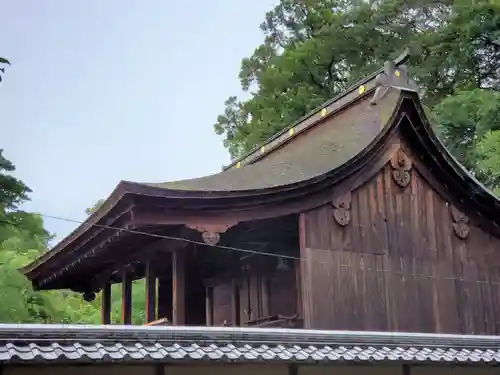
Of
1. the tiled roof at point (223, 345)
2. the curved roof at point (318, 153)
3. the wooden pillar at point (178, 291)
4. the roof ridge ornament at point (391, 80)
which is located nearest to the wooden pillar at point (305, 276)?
the curved roof at point (318, 153)

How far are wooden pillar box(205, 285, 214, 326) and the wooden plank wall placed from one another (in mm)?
3607

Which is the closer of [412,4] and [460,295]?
[460,295]

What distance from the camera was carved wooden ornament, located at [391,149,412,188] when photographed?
1096 centimetres

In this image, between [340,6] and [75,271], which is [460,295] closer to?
[75,271]

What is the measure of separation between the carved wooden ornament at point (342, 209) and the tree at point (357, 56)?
16.3m

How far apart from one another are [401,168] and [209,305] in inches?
174

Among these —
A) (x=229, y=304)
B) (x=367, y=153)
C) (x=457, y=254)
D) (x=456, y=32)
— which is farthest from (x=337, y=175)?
(x=456, y=32)

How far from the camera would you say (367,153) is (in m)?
10.5

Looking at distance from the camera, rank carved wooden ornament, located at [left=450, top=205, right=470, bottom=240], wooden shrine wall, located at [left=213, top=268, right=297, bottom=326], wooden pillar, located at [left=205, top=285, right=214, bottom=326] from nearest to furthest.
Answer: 1. carved wooden ornament, located at [left=450, top=205, right=470, bottom=240]
2. wooden shrine wall, located at [left=213, top=268, right=297, bottom=326]
3. wooden pillar, located at [left=205, top=285, right=214, bottom=326]

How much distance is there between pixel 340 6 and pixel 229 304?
22.4 m

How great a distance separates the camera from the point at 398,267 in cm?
1052

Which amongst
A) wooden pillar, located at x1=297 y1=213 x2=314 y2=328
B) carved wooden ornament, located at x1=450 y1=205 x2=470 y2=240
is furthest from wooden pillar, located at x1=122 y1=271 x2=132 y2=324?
carved wooden ornament, located at x1=450 y1=205 x2=470 y2=240

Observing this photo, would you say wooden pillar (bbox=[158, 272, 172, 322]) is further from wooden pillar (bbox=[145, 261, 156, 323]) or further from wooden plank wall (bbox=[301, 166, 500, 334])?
wooden plank wall (bbox=[301, 166, 500, 334])

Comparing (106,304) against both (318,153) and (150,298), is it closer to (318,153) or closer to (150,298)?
(150,298)
